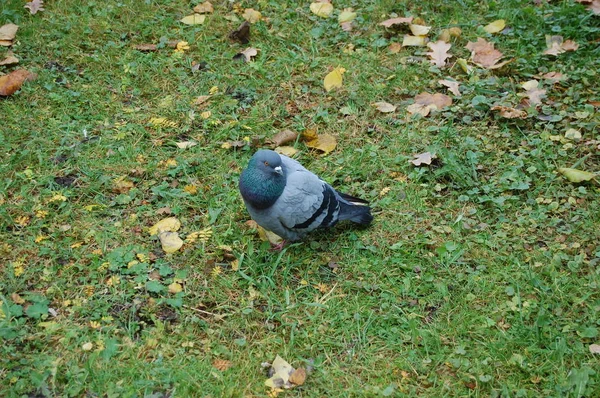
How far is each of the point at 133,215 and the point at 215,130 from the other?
97 cm

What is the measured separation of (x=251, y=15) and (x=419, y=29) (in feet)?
4.72

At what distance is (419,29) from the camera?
199 inches

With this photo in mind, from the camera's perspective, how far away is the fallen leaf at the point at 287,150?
4.16 meters

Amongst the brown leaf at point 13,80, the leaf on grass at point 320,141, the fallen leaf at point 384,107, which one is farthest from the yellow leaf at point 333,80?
the brown leaf at point 13,80

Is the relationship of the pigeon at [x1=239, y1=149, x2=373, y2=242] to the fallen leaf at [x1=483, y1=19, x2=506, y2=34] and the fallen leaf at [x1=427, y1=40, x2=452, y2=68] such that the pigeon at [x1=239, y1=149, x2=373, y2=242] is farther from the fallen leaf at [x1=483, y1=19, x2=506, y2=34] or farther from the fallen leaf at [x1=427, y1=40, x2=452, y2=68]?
the fallen leaf at [x1=483, y1=19, x2=506, y2=34]

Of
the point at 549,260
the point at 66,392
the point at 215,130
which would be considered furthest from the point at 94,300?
the point at 549,260

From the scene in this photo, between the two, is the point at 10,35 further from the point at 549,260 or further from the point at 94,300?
the point at 549,260

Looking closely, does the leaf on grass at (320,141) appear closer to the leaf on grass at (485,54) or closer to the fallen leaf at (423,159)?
the fallen leaf at (423,159)

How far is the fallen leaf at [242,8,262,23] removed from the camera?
5250mm

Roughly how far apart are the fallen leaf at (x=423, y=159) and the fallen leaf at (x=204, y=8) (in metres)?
2.47

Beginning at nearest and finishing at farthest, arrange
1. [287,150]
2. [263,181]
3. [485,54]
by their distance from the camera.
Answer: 1. [263,181]
2. [287,150]
3. [485,54]

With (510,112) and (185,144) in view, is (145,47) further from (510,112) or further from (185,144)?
(510,112)

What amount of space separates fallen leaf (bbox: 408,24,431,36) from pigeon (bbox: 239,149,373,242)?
209 cm

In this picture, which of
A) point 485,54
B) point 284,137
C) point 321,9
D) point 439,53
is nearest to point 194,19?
point 321,9
